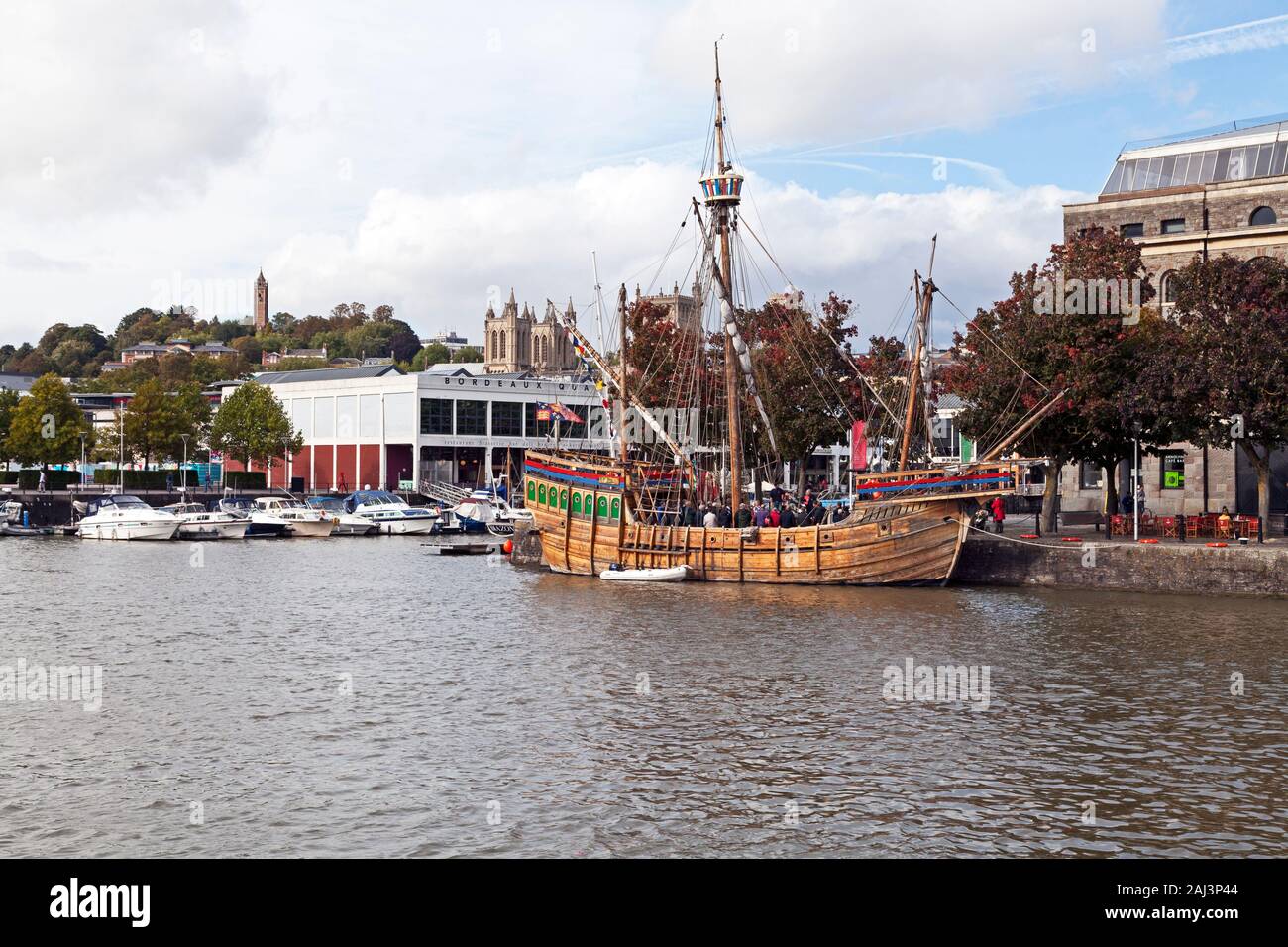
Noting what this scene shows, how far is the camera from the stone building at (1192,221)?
60.5 meters

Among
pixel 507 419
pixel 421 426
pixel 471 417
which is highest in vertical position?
pixel 471 417

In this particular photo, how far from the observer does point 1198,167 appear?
67375mm

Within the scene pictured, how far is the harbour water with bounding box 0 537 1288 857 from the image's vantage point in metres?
15.6

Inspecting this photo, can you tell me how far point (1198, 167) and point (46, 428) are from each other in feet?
296

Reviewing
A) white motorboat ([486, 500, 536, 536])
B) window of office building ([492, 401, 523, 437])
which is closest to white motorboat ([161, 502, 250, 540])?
white motorboat ([486, 500, 536, 536])

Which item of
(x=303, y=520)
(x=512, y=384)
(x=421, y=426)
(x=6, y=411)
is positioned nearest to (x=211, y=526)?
(x=303, y=520)

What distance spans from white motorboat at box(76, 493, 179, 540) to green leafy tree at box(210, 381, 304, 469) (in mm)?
36575

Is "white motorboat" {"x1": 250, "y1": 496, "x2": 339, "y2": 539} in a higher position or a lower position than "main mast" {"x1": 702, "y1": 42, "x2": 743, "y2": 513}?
lower

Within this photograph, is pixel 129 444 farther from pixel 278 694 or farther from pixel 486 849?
pixel 486 849

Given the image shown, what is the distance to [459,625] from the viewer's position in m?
36.3

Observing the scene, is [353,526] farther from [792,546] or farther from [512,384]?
[792,546]

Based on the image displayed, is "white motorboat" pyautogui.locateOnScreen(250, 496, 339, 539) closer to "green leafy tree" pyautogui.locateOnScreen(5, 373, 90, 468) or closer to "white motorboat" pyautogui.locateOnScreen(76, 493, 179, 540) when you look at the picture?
"white motorboat" pyautogui.locateOnScreen(76, 493, 179, 540)

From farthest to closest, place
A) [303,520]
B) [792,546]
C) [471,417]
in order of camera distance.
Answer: [471,417]
[303,520]
[792,546]
